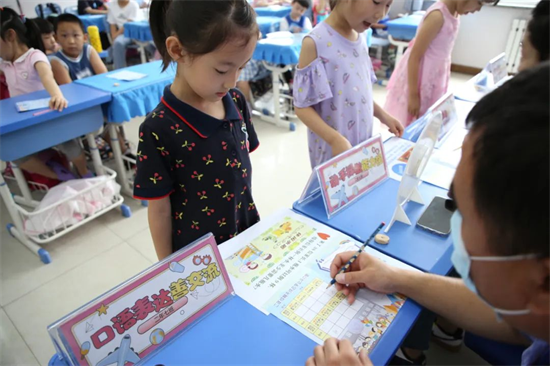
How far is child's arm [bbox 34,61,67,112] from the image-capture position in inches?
71.8

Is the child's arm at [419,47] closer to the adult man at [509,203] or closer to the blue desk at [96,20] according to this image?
the adult man at [509,203]

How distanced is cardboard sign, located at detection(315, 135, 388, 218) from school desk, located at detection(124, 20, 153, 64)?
13.9 feet

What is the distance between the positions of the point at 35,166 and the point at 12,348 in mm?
1238

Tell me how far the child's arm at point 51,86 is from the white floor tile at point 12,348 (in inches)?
41.8

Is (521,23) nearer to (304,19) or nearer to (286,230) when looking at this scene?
(304,19)

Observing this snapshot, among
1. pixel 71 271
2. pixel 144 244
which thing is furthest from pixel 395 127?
pixel 71 271

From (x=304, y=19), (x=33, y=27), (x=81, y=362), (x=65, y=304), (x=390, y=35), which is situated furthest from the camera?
(x=390, y=35)

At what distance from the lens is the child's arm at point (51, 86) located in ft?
5.98

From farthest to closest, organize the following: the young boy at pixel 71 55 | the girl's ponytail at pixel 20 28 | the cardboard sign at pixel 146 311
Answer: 1. the young boy at pixel 71 55
2. the girl's ponytail at pixel 20 28
3. the cardboard sign at pixel 146 311

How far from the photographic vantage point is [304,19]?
12.9 feet

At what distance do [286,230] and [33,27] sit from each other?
91.3 inches

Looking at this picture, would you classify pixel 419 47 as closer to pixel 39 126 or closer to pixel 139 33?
pixel 39 126

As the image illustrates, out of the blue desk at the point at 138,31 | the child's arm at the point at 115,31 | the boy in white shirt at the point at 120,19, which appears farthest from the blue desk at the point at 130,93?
the child's arm at the point at 115,31

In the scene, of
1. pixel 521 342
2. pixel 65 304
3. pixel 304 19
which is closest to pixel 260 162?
pixel 65 304
